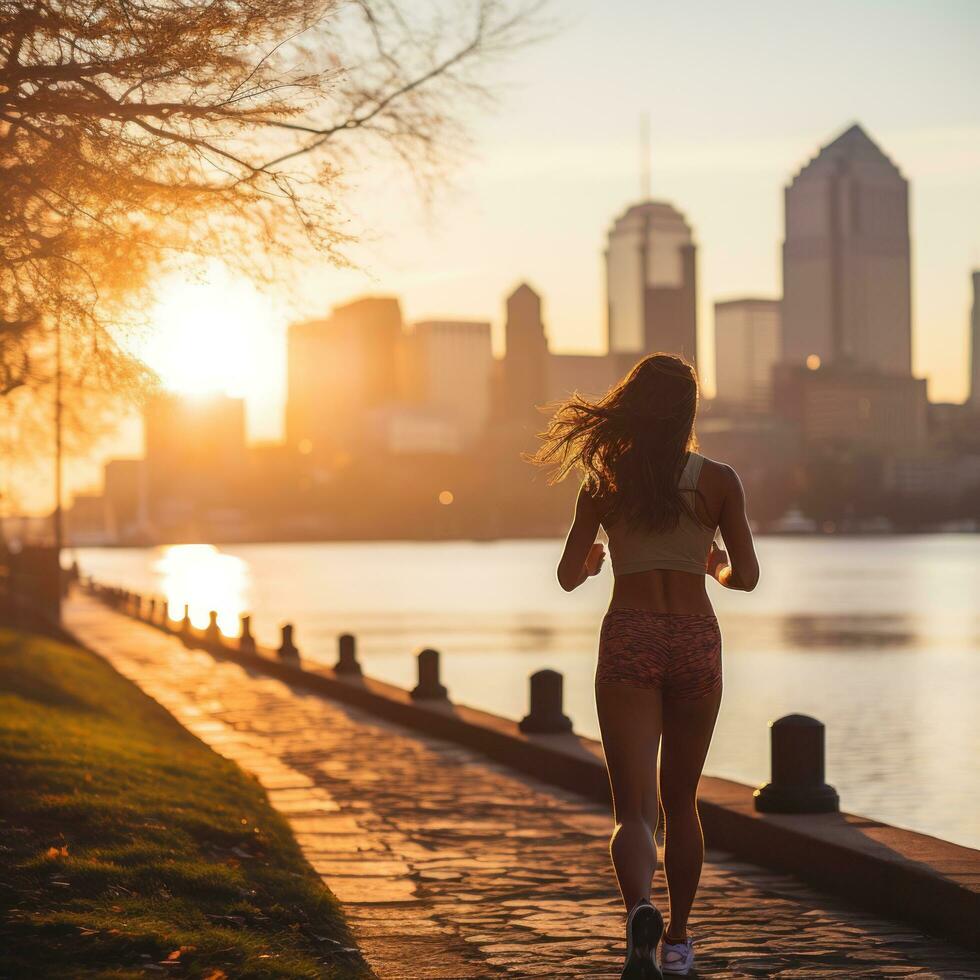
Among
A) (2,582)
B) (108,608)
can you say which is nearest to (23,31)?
(2,582)

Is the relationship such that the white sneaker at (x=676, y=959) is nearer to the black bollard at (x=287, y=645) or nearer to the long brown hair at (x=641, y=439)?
the long brown hair at (x=641, y=439)

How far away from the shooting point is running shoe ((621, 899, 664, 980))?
5.12 metres

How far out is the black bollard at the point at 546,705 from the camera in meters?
13.1

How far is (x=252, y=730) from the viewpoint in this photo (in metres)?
16.1

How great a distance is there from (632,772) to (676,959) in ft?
2.54

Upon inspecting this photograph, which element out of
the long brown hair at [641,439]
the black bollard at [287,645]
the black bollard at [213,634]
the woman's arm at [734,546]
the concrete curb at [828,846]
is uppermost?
the long brown hair at [641,439]

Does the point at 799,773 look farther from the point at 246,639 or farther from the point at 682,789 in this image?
the point at 246,639

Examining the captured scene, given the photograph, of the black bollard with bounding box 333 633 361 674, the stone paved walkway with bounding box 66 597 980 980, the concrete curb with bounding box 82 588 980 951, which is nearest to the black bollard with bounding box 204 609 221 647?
the black bollard with bounding box 333 633 361 674

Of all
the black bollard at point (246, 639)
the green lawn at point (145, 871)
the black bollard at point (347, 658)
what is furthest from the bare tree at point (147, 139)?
the black bollard at point (246, 639)

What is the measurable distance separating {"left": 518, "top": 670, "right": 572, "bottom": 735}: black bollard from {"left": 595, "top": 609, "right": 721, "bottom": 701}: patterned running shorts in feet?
25.4

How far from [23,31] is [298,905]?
14.7ft

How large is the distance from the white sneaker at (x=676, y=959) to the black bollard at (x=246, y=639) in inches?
889

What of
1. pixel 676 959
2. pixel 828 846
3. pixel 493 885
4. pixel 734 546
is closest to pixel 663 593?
pixel 734 546

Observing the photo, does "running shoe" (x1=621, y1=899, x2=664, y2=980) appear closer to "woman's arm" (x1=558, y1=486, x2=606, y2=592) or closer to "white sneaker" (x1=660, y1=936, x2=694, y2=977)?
"white sneaker" (x1=660, y1=936, x2=694, y2=977)
